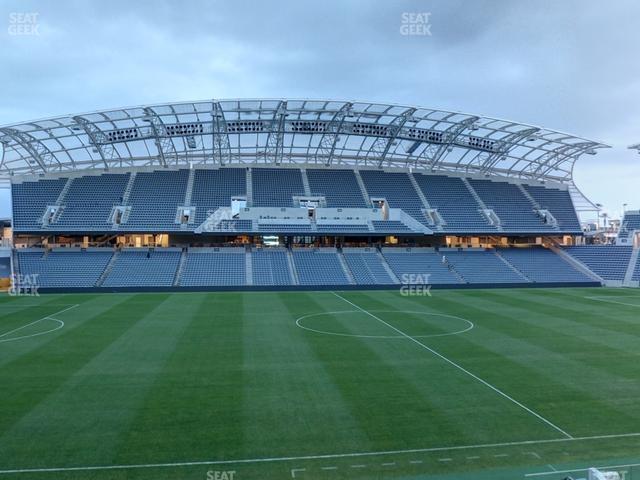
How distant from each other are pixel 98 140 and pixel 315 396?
1394 inches

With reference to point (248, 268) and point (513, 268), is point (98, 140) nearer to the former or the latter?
point (248, 268)

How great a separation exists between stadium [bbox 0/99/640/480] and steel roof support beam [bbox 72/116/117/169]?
0.28m

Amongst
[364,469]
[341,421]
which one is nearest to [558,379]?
[341,421]

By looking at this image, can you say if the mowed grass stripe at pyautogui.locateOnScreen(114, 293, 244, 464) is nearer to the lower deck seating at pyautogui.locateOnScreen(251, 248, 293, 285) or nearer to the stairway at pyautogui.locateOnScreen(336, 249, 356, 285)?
the lower deck seating at pyautogui.locateOnScreen(251, 248, 293, 285)

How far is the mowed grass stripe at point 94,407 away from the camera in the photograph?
9703 mm

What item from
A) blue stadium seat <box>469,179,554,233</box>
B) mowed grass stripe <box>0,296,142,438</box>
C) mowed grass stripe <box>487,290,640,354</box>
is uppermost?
blue stadium seat <box>469,179,554,233</box>

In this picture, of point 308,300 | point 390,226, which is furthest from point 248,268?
point 390,226

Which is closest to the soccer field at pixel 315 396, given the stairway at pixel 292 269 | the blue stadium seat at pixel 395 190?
the stairway at pixel 292 269

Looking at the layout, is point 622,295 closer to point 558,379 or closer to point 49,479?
point 558,379

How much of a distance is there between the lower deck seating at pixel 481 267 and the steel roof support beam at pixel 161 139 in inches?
1070

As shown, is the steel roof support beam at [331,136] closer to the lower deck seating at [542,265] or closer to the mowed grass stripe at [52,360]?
the lower deck seating at [542,265]

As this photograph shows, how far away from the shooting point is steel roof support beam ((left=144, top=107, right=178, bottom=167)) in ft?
121

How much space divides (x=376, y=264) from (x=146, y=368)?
3056 centimetres

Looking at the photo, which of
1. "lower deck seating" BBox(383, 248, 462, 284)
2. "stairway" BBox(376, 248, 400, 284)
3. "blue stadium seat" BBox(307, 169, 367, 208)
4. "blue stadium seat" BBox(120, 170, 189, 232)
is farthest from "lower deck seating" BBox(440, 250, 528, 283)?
"blue stadium seat" BBox(120, 170, 189, 232)
